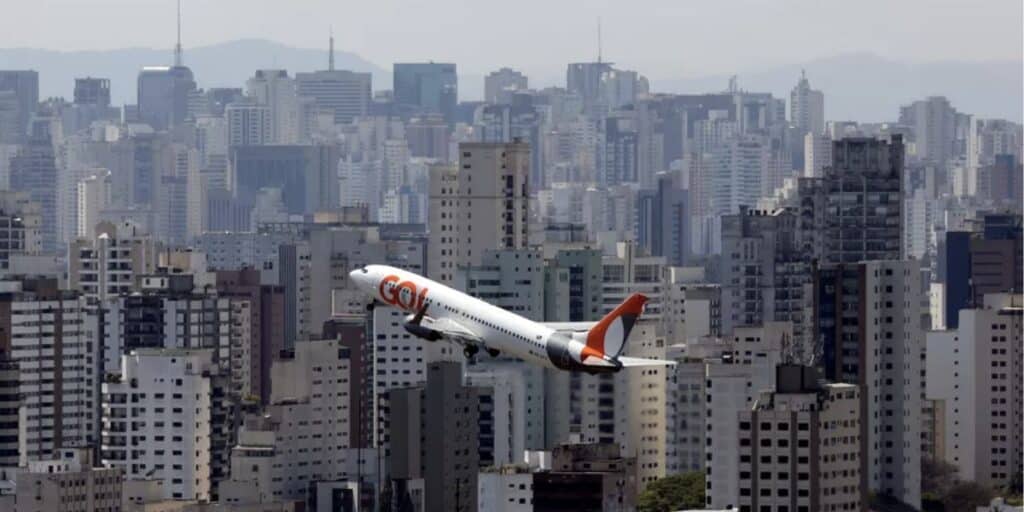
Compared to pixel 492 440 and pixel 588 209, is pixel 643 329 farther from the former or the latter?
pixel 588 209

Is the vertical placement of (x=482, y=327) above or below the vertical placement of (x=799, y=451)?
above

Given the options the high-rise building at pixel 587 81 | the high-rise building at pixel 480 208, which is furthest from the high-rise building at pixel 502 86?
the high-rise building at pixel 480 208

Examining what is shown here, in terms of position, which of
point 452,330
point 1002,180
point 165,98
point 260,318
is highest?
point 165,98

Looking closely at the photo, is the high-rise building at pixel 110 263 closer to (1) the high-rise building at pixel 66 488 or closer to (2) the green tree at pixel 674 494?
(1) the high-rise building at pixel 66 488

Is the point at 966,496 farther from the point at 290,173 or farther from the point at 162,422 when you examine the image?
the point at 290,173

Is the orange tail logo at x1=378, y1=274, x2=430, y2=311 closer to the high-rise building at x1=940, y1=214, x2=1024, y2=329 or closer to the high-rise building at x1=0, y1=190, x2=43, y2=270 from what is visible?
the high-rise building at x1=940, y1=214, x2=1024, y2=329

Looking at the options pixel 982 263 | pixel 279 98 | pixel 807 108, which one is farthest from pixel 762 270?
pixel 279 98
